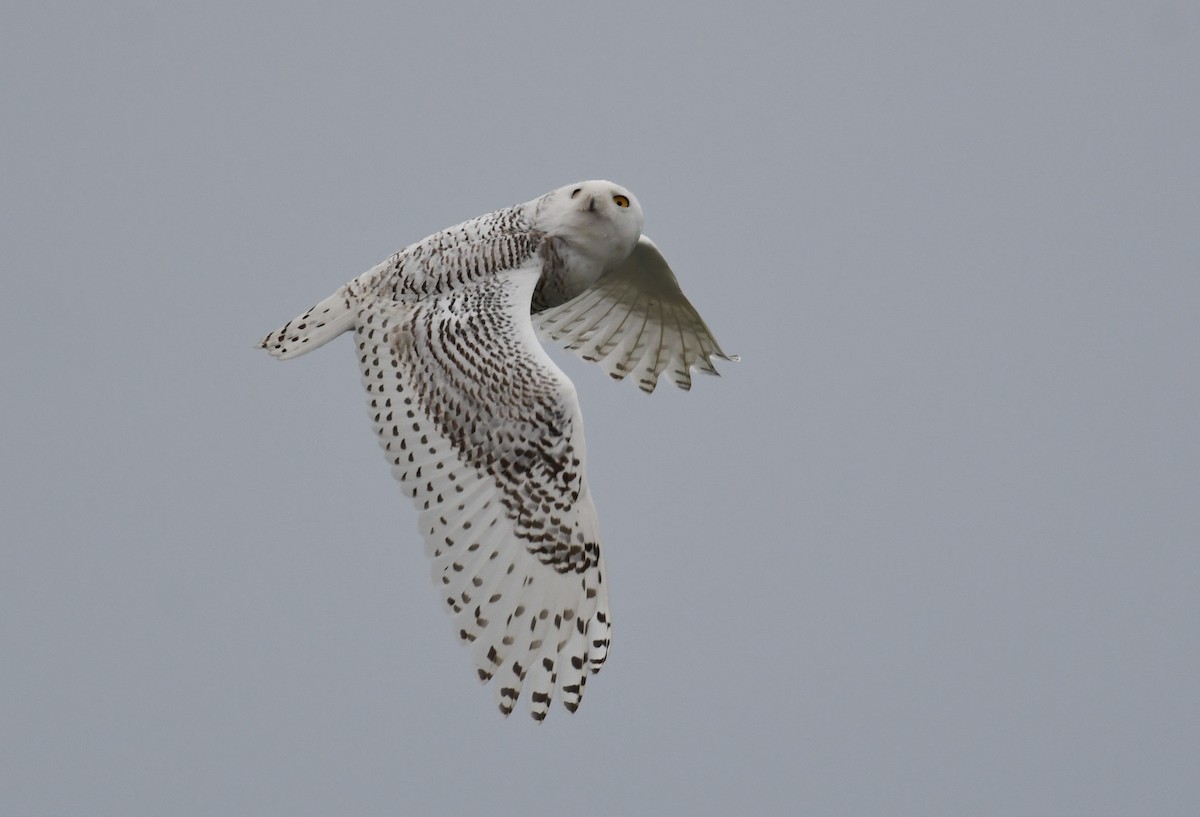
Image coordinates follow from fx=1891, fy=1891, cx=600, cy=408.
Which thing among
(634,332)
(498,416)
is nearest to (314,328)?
(498,416)

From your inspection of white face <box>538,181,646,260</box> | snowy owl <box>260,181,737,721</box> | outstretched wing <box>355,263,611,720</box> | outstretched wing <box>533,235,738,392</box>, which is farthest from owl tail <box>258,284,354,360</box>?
outstretched wing <box>533,235,738,392</box>

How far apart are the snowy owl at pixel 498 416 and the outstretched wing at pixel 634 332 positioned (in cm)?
193

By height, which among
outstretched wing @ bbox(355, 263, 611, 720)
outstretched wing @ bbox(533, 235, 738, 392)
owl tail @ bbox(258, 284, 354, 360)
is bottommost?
outstretched wing @ bbox(355, 263, 611, 720)

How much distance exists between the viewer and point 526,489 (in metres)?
11.2

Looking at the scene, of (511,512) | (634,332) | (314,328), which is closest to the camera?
(511,512)

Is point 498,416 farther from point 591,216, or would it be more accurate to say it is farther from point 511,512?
point 591,216

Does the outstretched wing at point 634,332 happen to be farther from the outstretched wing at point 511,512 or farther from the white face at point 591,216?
the outstretched wing at point 511,512

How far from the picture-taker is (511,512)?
11250 millimetres

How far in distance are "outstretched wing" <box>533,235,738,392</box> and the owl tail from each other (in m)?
2.45

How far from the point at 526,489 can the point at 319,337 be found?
1.91 metres

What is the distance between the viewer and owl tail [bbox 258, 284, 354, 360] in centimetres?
1216

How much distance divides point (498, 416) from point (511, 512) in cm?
58

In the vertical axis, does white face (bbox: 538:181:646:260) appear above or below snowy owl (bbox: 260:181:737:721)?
above

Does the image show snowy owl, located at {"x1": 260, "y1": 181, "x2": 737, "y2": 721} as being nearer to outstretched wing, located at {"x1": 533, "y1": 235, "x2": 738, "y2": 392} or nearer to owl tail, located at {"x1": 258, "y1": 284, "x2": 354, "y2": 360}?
owl tail, located at {"x1": 258, "y1": 284, "x2": 354, "y2": 360}
